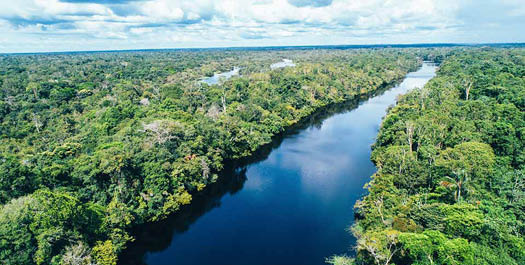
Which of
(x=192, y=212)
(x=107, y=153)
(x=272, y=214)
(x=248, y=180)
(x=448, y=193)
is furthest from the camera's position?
(x=248, y=180)

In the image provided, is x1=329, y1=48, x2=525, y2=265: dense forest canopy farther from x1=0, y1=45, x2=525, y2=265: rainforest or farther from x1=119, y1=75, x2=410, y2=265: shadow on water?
x1=119, y1=75, x2=410, y2=265: shadow on water

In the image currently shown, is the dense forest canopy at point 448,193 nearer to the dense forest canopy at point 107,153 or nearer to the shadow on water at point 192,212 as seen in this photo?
the dense forest canopy at point 107,153

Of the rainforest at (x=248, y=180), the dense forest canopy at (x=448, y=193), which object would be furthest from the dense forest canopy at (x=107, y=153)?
the dense forest canopy at (x=448, y=193)

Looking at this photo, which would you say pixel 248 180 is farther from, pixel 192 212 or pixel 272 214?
pixel 192 212

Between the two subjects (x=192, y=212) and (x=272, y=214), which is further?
(x=192, y=212)

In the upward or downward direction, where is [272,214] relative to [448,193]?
downward

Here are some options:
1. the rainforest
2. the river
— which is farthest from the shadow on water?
the rainforest

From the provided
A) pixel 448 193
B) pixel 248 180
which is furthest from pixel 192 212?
pixel 448 193
